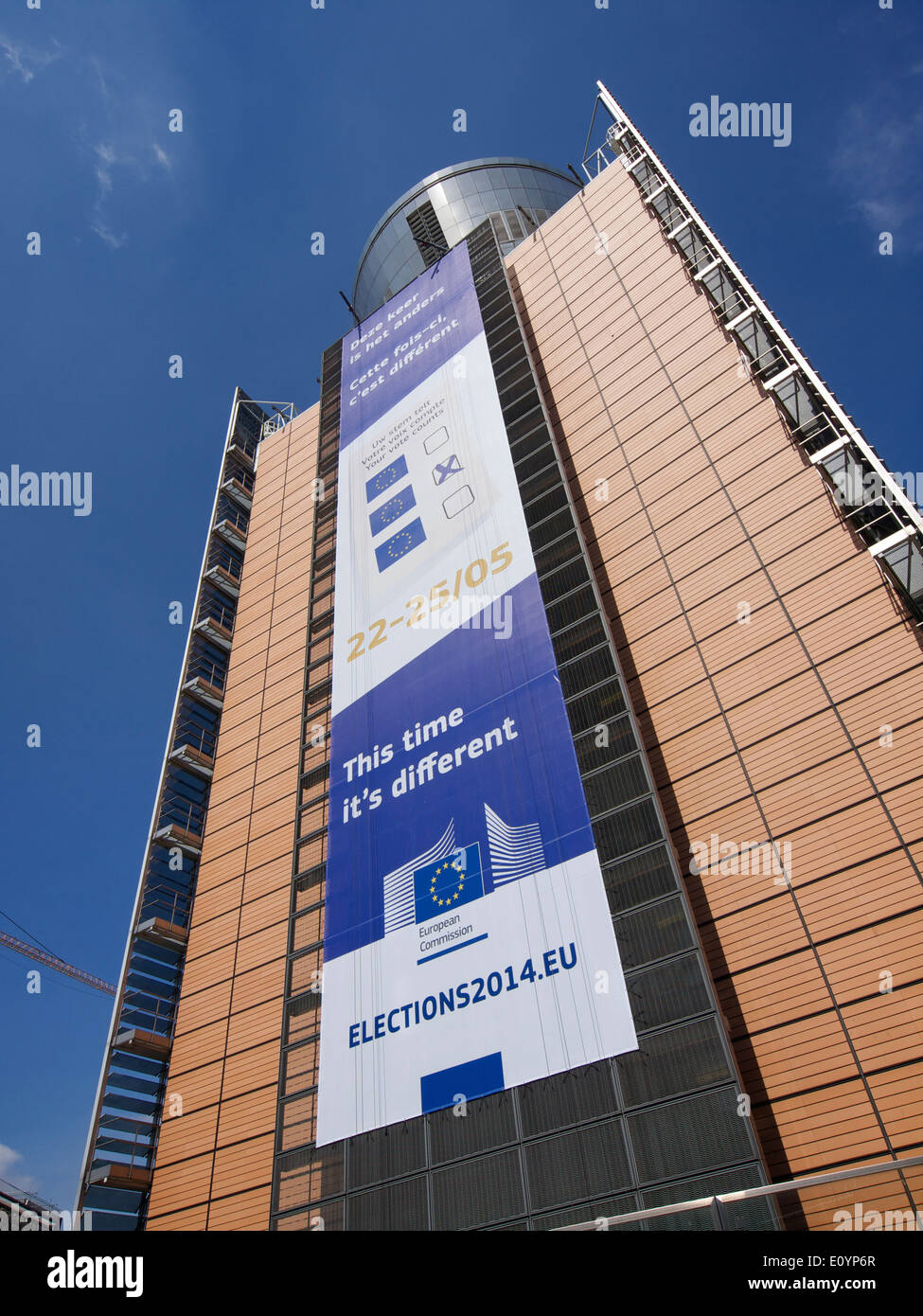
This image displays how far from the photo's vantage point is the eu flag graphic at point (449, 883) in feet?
70.0

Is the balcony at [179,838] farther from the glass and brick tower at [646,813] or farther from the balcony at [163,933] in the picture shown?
the balcony at [163,933]

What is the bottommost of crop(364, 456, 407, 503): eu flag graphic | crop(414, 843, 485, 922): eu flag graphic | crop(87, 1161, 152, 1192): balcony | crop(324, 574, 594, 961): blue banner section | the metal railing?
the metal railing

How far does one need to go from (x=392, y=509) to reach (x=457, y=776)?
41.4 feet

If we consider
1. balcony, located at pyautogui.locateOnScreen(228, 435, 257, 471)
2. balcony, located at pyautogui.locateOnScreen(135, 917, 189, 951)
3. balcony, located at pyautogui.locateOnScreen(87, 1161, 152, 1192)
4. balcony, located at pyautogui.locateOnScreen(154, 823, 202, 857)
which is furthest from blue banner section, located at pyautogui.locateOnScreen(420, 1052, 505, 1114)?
balcony, located at pyautogui.locateOnScreen(228, 435, 257, 471)

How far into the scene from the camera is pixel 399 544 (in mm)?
31109

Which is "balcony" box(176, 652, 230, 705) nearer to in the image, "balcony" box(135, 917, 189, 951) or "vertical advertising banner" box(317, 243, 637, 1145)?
"balcony" box(135, 917, 189, 951)

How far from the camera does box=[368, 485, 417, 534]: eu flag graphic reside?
105 ft

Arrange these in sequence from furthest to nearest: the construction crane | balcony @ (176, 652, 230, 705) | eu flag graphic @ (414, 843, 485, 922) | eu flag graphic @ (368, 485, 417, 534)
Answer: the construction crane, balcony @ (176, 652, 230, 705), eu flag graphic @ (368, 485, 417, 534), eu flag graphic @ (414, 843, 485, 922)

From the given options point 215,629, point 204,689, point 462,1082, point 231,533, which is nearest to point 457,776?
point 462,1082

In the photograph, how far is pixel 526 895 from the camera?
66.2ft

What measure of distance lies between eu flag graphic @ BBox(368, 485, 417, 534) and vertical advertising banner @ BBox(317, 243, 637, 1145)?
0.10 m

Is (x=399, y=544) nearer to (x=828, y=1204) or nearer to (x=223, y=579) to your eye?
(x=223, y=579)

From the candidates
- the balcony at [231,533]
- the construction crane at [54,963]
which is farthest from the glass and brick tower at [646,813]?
the construction crane at [54,963]
